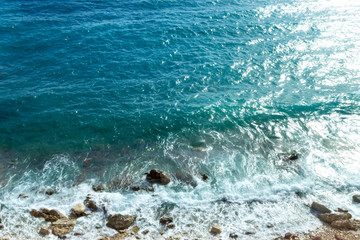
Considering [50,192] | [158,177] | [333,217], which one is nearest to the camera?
[333,217]

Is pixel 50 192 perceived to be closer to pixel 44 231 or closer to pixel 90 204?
pixel 90 204

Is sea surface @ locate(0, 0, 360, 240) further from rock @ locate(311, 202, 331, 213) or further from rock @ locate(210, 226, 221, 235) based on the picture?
rock @ locate(311, 202, 331, 213)

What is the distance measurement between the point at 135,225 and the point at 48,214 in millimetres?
5748

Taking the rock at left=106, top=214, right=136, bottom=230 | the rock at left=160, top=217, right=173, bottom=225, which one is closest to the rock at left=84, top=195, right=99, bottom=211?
the rock at left=106, top=214, right=136, bottom=230

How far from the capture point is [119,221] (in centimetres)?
1741

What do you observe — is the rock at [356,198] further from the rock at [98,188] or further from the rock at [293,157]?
the rock at [98,188]

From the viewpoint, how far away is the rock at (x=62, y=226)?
54.7ft

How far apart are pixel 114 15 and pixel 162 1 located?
921 centimetres

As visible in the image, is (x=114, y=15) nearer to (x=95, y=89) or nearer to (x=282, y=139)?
(x=95, y=89)

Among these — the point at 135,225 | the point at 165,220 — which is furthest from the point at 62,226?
the point at 165,220

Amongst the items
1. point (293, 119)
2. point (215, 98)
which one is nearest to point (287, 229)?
point (293, 119)

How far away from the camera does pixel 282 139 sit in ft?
81.1

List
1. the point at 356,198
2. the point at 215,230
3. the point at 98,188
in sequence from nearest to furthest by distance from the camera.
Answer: the point at 215,230 < the point at 356,198 < the point at 98,188

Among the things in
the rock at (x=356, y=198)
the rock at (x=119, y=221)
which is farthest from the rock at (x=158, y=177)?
the rock at (x=356, y=198)
